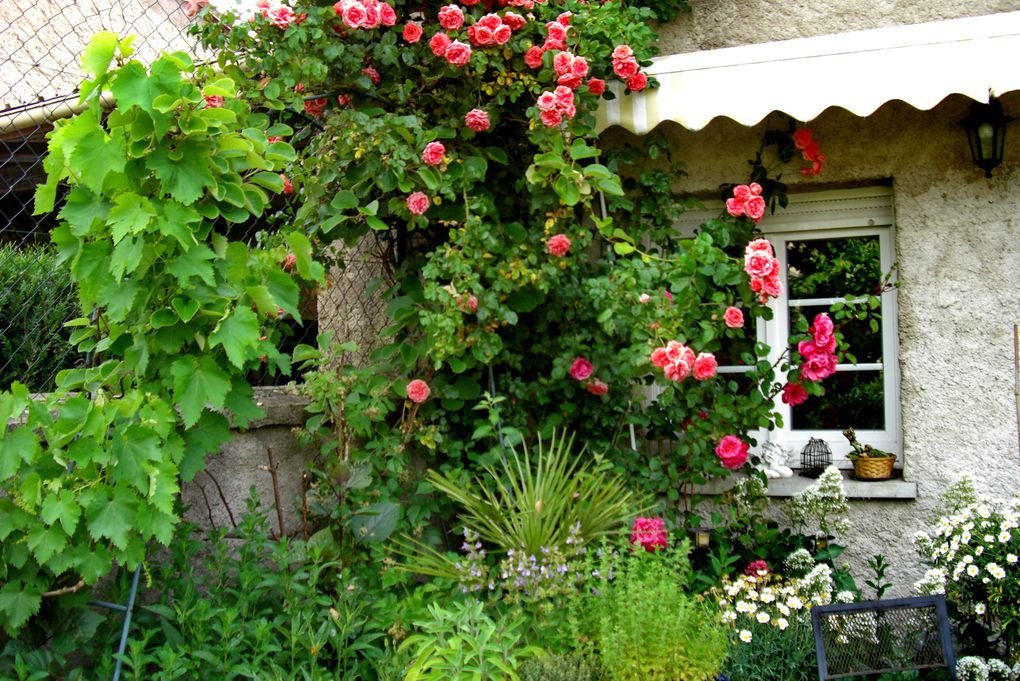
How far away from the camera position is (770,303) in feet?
16.8

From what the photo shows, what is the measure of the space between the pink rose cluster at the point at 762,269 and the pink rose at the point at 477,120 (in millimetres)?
1373

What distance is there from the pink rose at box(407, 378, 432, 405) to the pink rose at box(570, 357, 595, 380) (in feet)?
2.43

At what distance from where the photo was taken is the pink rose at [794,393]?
4.41m

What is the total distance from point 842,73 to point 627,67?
38.3 inches

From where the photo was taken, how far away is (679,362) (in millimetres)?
3908

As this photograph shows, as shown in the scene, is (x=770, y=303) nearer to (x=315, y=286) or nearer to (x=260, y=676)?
(x=315, y=286)

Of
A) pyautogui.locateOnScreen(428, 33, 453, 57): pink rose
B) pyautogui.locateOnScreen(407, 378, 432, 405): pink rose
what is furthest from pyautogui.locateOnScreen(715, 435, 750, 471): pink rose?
pyautogui.locateOnScreen(428, 33, 453, 57): pink rose

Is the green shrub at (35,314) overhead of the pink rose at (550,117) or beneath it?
beneath

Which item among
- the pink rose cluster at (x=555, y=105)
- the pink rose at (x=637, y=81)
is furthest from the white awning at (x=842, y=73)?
the pink rose cluster at (x=555, y=105)

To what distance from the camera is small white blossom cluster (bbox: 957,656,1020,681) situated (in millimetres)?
3646

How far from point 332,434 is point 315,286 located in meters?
0.71

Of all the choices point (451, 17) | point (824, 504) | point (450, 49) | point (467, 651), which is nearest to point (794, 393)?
point (824, 504)

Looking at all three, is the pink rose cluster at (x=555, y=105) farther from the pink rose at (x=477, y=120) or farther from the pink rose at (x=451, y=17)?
the pink rose at (x=451, y=17)

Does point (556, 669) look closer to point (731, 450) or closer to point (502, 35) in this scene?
point (731, 450)
